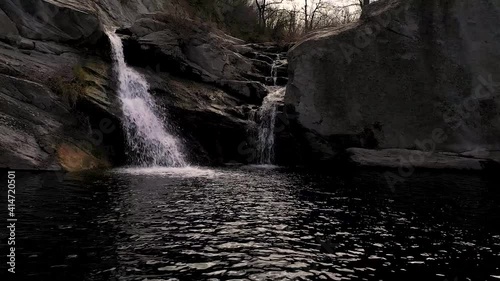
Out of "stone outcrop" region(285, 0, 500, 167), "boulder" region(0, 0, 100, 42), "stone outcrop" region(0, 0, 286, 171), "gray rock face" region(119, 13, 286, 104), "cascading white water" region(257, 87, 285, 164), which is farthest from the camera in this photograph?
"gray rock face" region(119, 13, 286, 104)

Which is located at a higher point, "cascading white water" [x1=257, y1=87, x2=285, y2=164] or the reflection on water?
"cascading white water" [x1=257, y1=87, x2=285, y2=164]

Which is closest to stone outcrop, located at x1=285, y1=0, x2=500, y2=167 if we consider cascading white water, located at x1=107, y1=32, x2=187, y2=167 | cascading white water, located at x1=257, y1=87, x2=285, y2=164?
cascading white water, located at x1=257, y1=87, x2=285, y2=164

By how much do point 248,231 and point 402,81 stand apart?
18.1 m

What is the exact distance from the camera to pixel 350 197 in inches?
556

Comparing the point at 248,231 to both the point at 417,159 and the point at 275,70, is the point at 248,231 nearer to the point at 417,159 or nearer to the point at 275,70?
the point at 417,159

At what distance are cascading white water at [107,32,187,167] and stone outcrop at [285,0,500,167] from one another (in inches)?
295

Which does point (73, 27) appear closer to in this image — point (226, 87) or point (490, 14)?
point (226, 87)

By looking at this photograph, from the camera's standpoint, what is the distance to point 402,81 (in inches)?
945

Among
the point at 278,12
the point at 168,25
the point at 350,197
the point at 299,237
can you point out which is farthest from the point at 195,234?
the point at 278,12

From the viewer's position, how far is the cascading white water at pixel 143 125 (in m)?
22.5

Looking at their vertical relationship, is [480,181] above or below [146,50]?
→ below

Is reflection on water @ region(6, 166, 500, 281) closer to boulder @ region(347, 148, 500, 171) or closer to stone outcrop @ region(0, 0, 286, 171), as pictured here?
stone outcrop @ region(0, 0, 286, 171)

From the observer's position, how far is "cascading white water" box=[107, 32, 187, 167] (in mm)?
22469

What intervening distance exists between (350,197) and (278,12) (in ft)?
151
